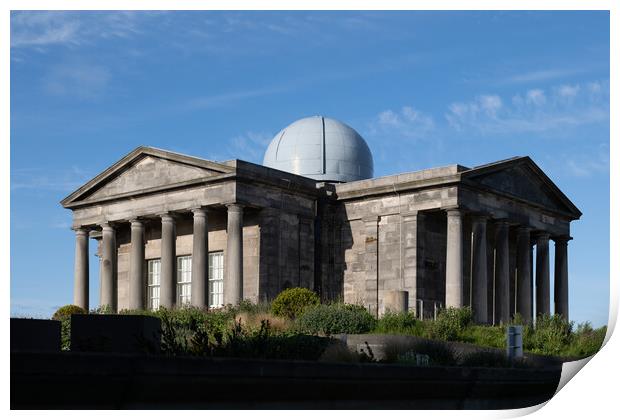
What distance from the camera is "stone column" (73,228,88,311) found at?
44594 millimetres

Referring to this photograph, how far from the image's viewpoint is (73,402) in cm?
1285

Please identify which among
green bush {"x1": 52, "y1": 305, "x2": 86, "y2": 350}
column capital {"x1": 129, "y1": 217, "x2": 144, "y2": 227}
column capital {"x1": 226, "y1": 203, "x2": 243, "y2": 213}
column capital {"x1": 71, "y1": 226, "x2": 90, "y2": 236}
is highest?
column capital {"x1": 226, "y1": 203, "x2": 243, "y2": 213}

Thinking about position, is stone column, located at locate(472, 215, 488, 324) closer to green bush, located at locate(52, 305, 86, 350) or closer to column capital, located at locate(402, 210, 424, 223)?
column capital, located at locate(402, 210, 424, 223)

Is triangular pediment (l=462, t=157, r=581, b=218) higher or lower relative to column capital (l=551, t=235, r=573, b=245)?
higher

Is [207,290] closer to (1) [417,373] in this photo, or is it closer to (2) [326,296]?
(2) [326,296]

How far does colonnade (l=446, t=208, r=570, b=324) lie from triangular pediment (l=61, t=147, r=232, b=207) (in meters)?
9.71

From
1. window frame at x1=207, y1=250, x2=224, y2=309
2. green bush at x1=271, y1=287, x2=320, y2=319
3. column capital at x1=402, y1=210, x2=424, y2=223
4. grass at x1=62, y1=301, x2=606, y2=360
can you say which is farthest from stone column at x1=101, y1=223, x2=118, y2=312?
column capital at x1=402, y1=210, x2=424, y2=223

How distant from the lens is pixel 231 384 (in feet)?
47.8

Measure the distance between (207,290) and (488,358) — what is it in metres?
17.4

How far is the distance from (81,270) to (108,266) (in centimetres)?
161
